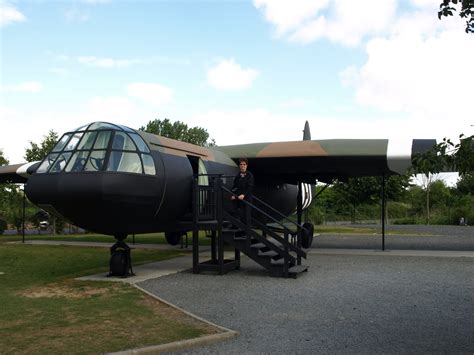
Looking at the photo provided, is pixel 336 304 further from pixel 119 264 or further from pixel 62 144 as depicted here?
pixel 62 144

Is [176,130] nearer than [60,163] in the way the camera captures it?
No

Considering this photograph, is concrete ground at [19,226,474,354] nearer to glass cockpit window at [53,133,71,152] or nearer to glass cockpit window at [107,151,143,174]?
glass cockpit window at [107,151,143,174]

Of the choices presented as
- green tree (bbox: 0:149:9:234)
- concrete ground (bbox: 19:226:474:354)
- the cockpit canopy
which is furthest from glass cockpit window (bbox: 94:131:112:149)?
green tree (bbox: 0:149:9:234)

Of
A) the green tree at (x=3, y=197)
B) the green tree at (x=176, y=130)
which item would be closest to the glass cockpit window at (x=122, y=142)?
the green tree at (x=3, y=197)

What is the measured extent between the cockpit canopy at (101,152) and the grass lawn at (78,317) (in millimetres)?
2606

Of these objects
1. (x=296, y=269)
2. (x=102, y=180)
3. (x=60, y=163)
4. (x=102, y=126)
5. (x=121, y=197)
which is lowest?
(x=296, y=269)

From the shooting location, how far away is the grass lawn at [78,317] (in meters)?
5.84

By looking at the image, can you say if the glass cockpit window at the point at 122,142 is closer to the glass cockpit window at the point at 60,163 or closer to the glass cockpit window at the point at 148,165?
the glass cockpit window at the point at 148,165

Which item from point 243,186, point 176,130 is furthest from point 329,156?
point 176,130

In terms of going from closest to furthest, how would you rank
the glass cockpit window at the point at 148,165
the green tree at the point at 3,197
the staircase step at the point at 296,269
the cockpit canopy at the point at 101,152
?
1. the cockpit canopy at the point at 101,152
2. the glass cockpit window at the point at 148,165
3. the staircase step at the point at 296,269
4. the green tree at the point at 3,197

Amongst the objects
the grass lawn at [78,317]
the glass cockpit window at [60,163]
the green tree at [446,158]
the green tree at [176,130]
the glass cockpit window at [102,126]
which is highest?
the green tree at [176,130]

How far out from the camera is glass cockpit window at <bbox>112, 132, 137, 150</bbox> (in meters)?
10.9

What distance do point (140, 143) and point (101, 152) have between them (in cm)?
106

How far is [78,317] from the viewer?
23.9ft
